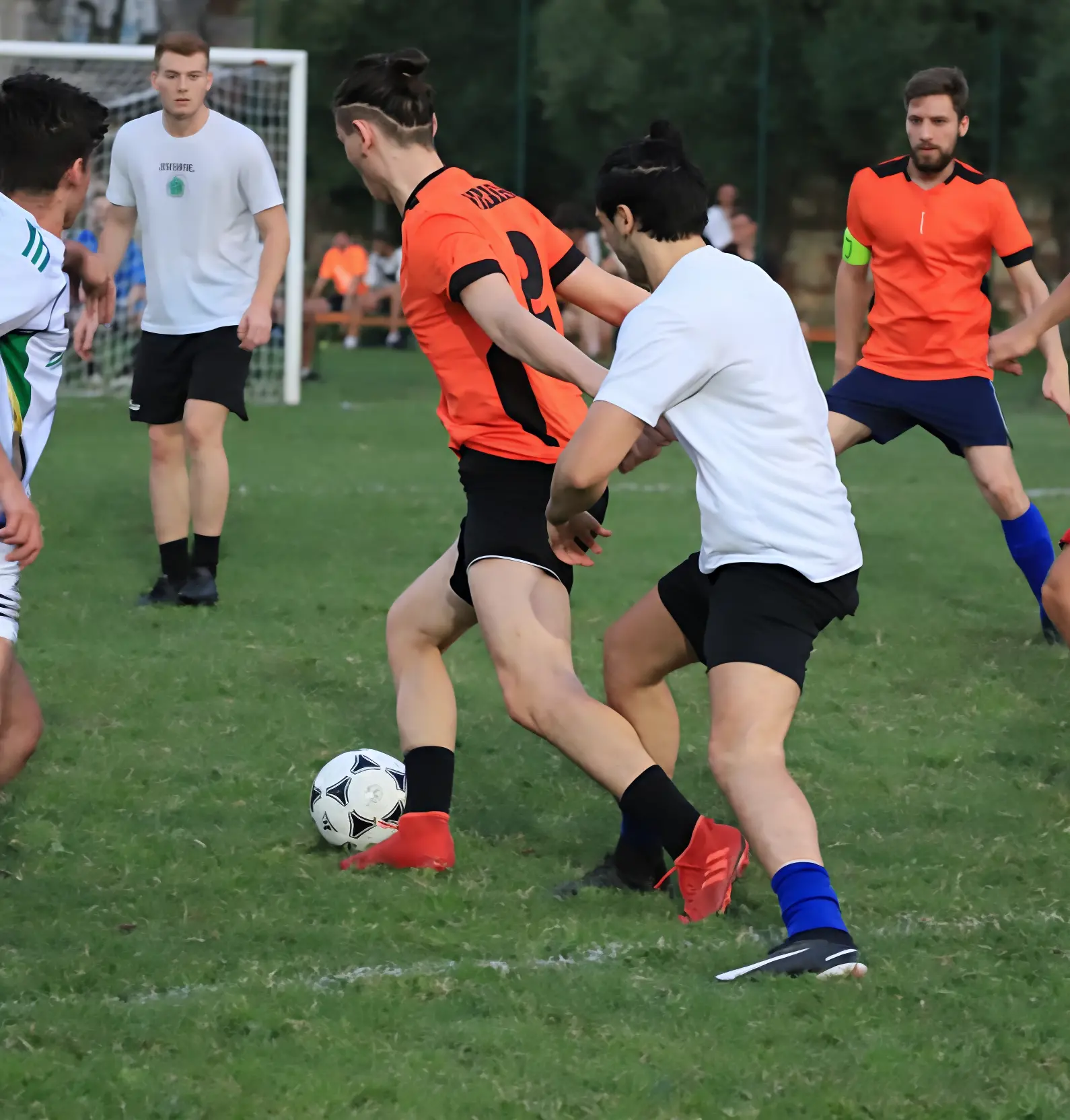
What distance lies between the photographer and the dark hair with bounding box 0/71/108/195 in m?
3.98

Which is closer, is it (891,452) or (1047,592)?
(1047,592)

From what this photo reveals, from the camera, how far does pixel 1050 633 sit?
7.34 metres

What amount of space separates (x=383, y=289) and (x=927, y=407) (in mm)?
24680

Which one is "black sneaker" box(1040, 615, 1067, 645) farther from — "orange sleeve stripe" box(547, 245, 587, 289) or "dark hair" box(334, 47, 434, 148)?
"dark hair" box(334, 47, 434, 148)

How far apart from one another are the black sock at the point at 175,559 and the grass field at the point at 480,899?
0.24 m

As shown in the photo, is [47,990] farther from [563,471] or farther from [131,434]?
[131,434]

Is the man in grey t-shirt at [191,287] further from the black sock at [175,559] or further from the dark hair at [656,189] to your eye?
the dark hair at [656,189]

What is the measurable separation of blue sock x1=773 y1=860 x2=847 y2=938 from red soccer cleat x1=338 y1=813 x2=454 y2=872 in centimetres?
113

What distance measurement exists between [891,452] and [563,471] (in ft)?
35.9

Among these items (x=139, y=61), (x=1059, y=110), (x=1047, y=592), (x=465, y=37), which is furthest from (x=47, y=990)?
(x=465, y=37)

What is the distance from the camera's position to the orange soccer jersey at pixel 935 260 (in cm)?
743

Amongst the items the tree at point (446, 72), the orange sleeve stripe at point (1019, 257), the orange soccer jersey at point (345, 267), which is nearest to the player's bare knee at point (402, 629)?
the orange sleeve stripe at point (1019, 257)

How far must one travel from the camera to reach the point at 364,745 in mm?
5723

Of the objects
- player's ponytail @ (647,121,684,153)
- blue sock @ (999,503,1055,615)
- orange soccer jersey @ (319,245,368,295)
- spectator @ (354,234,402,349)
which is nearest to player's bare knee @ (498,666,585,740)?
player's ponytail @ (647,121,684,153)
